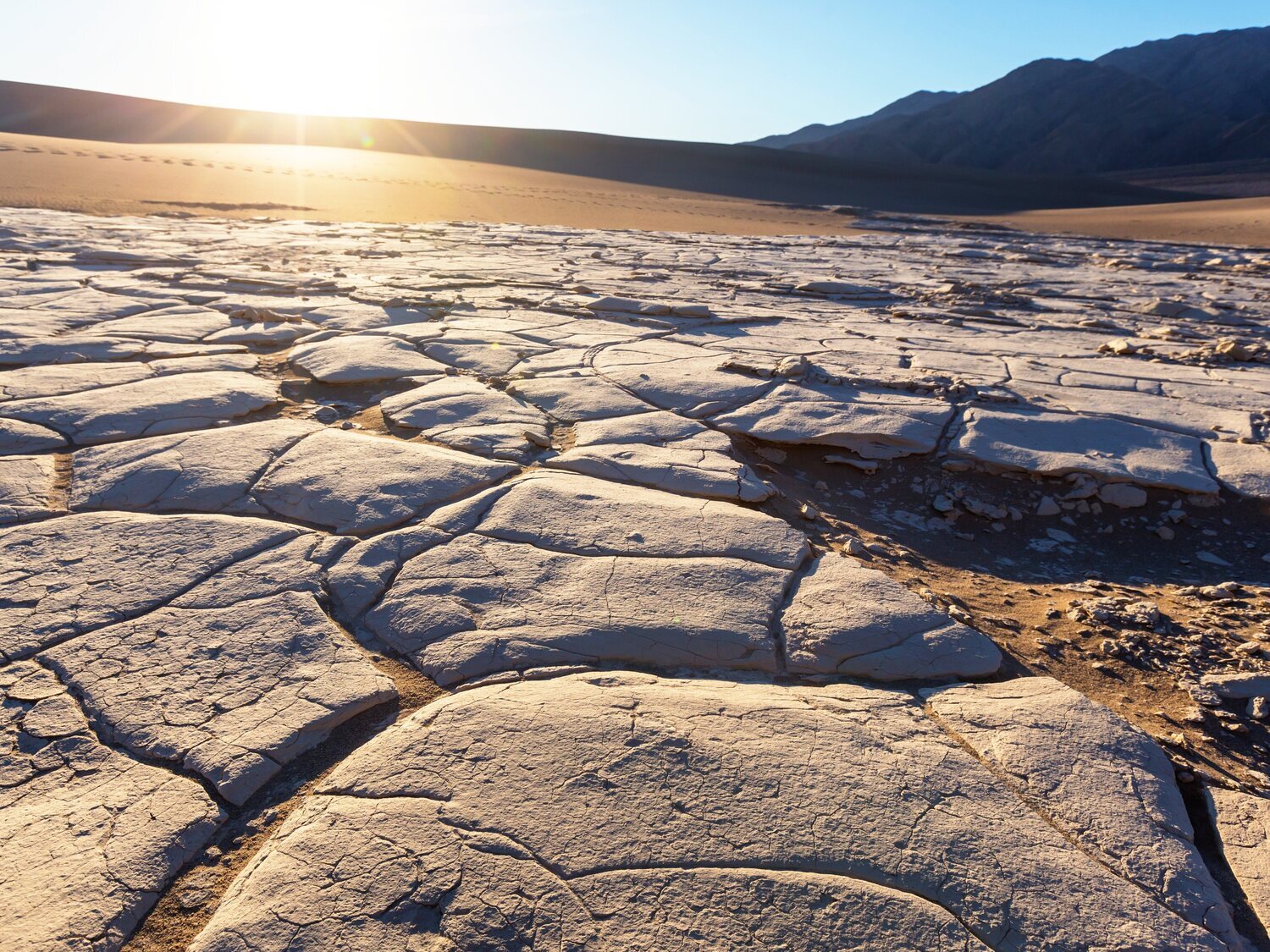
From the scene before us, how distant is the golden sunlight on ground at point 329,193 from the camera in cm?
1088

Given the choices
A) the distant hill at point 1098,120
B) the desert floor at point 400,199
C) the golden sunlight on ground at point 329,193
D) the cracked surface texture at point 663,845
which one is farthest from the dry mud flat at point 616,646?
the distant hill at point 1098,120

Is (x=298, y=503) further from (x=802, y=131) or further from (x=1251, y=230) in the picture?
(x=802, y=131)

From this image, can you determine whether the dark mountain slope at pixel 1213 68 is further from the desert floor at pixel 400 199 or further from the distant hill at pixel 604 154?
the desert floor at pixel 400 199

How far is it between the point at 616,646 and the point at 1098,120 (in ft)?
229

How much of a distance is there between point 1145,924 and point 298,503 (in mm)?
2094

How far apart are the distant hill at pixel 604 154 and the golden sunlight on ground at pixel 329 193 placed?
21.0ft

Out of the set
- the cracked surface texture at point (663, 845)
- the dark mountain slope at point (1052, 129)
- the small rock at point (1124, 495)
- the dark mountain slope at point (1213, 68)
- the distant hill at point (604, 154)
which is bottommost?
the cracked surface texture at point (663, 845)

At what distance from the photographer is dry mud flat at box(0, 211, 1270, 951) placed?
112 cm

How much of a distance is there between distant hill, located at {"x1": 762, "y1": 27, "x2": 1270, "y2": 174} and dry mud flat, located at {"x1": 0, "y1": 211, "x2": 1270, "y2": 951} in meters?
52.7

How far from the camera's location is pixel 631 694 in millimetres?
1493

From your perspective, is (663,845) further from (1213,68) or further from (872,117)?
(872,117)

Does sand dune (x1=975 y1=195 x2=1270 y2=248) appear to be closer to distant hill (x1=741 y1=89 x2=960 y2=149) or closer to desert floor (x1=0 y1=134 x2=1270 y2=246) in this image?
desert floor (x1=0 y1=134 x2=1270 y2=246)

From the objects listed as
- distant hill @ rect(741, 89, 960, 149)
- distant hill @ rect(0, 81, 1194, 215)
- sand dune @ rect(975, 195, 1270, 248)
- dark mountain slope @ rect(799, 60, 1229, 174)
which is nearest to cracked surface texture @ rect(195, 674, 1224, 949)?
sand dune @ rect(975, 195, 1270, 248)

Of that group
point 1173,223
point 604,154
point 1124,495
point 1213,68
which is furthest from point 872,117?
point 1124,495
